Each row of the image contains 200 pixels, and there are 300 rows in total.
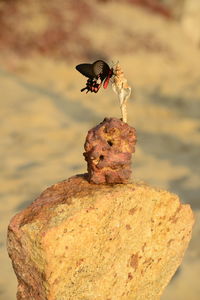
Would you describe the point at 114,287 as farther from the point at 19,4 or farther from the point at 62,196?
the point at 19,4

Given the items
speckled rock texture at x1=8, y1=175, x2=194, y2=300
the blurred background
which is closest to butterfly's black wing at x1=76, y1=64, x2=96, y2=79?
speckled rock texture at x1=8, y1=175, x2=194, y2=300

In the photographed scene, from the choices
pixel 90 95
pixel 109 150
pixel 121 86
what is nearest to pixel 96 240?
pixel 109 150

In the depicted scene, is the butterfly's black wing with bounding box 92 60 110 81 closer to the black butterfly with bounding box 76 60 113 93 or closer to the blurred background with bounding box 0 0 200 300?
the black butterfly with bounding box 76 60 113 93

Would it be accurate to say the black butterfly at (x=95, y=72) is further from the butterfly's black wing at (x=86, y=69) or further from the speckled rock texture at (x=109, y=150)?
the speckled rock texture at (x=109, y=150)

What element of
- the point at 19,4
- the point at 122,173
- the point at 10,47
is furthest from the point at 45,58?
the point at 122,173

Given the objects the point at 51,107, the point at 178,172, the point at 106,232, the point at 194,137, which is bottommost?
the point at 106,232
